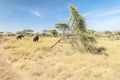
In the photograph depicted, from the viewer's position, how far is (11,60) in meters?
13.6

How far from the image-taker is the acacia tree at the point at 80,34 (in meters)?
17.8

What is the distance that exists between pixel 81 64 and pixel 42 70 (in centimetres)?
242

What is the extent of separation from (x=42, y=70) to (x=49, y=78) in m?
1.31

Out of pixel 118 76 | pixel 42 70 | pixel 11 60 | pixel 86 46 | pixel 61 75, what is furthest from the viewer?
pixel 86 46

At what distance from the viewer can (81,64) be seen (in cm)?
1086

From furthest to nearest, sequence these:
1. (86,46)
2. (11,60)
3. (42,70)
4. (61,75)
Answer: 1. (86,46)
2. (11,60)
3. (42,70)
4. (61,75)

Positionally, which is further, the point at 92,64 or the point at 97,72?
the point at 92,64

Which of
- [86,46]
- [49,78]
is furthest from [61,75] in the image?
[86,46]

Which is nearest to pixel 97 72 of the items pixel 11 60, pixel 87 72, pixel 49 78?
pixel 87 72

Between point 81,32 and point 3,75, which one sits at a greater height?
point 81,32

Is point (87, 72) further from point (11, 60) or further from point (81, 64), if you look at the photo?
point (11, 60)

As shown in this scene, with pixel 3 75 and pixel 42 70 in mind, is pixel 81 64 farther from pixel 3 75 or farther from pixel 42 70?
pixel 3 75

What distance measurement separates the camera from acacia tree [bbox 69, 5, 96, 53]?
17844 millimetres

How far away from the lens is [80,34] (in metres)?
18.5
